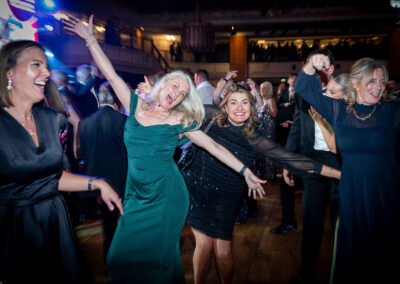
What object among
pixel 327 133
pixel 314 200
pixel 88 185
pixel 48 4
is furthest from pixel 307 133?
pixel 48 4

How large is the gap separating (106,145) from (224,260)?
1.51 metres

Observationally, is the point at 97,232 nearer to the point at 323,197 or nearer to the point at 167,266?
the point at 167,266

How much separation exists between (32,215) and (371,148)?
1.97m

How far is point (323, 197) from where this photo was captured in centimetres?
226

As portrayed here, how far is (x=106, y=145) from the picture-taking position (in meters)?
2.61

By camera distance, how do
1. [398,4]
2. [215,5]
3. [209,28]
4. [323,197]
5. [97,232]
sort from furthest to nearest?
[215,5] → [398,4] → [209,28] → [97,232] → [323,197]

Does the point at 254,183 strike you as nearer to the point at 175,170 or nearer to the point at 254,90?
the point at 175,170

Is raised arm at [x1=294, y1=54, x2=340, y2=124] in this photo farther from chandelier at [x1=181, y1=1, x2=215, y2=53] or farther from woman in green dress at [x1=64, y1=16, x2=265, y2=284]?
chandelier at [x1=181, y1=1, x2=215, y2=53]

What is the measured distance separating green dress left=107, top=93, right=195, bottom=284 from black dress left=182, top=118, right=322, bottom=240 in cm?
29

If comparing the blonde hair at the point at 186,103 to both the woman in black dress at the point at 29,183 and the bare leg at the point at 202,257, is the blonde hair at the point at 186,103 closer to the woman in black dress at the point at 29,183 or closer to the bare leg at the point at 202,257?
the woman in black dress at the point at 29,183

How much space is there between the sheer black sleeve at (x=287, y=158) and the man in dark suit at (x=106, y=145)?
1330 mm

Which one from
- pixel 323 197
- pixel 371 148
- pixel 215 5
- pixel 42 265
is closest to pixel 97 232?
pixel 42 265

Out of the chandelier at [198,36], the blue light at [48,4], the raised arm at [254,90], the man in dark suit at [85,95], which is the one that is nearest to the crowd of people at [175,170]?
the man in dark suit at [85,95]

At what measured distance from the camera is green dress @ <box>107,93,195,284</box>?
1620mm
